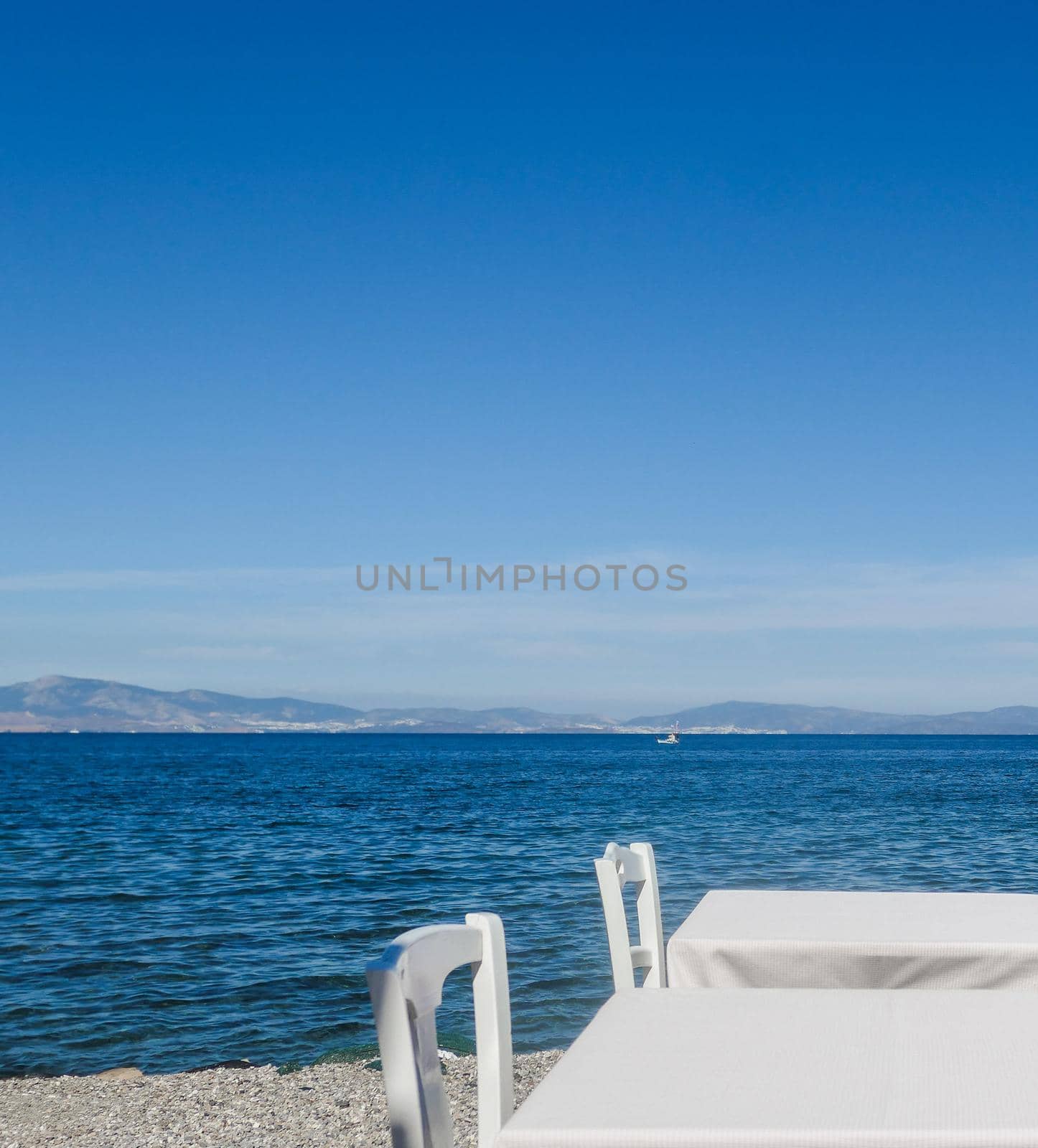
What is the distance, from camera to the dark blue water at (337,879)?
9406 millimetres

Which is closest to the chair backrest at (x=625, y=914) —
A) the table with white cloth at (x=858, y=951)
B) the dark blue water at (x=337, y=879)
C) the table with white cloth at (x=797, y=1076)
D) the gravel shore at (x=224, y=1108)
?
the table with white cloth at (x=858, y=951)

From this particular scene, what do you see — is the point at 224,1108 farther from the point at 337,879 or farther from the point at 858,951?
the point at 337,879

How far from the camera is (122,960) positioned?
39.4 ft

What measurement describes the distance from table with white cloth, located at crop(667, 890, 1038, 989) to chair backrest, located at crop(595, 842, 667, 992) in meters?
0.19

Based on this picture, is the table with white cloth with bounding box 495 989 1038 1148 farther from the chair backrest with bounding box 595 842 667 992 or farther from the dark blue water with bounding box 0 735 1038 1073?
the dark blue water with bounding box 0 735 1038 1073

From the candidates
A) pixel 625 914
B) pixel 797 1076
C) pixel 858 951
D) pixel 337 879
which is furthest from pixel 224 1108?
pixel 337 879

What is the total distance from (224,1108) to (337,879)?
13.1 meters

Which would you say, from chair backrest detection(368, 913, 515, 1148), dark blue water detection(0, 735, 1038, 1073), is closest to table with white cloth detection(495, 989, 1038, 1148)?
chair backrest detection(368, 913, 515, 1148)

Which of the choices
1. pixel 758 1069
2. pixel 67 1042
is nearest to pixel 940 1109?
pixel 758 1069

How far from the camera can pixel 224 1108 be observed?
6.21 meters

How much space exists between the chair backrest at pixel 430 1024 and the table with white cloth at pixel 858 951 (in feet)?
4.19

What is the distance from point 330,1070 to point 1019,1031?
556cm

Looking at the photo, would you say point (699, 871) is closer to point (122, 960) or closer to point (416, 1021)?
point (122, 960)

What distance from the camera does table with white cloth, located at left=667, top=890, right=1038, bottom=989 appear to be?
3.67 meters
